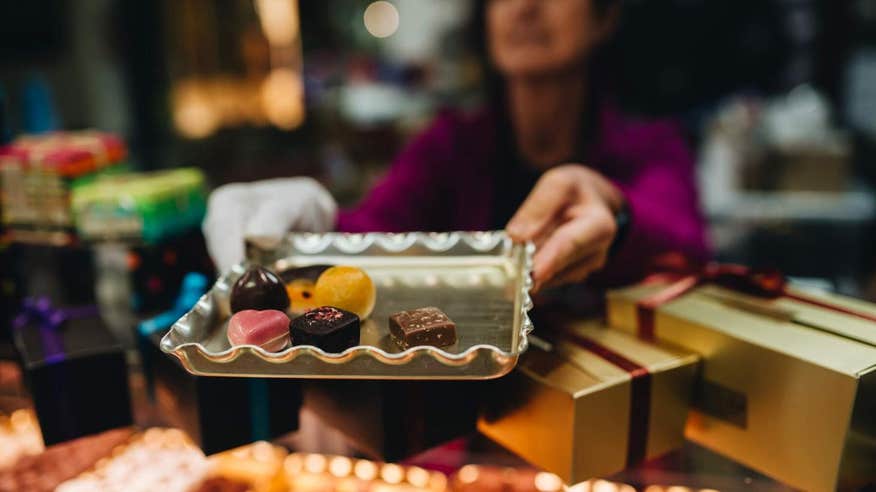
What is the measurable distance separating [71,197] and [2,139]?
17 centimetres

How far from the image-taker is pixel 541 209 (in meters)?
0.84

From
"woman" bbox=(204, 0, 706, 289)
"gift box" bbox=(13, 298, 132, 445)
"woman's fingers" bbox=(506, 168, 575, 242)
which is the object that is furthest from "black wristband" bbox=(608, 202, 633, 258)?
"gift box" bbox=(13, 298, 132, 445)

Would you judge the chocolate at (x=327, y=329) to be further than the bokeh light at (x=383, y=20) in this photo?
No

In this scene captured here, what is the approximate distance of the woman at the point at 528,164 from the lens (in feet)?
3.27

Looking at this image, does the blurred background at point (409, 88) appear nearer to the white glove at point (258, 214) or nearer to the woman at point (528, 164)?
the woman at point (528, 164)

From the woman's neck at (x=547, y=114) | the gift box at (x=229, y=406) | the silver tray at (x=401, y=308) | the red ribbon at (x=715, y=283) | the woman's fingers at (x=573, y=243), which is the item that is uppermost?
the woman's neck at (x=547, y=114)

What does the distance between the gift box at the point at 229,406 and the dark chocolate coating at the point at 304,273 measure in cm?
12

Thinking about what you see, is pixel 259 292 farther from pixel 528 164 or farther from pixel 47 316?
pixel 528 164

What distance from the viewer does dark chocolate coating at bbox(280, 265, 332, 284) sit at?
729mm

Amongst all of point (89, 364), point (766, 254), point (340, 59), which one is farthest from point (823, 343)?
point (340, 59)

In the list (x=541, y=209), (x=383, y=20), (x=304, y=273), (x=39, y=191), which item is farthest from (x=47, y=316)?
(x=383, y=20)

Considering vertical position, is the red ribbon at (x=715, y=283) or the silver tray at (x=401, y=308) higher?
the silver tray at (x=401, y=308)

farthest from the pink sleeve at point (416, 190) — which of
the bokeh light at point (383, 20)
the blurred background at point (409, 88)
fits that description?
the bokeh light at point (383, 20)

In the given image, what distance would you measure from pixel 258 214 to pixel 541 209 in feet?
1.33
